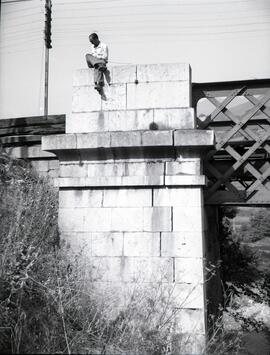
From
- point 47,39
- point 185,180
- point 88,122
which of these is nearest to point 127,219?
point 185,180

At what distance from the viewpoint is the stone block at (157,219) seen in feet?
20.5

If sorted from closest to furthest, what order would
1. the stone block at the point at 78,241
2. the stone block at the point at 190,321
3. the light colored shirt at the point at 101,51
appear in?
the stone block at the point at 190,321 → the stone block at the point at 78,241 → the light colored shirt at the point at 101,51

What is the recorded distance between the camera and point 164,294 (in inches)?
235

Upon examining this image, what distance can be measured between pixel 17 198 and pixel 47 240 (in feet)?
3.31

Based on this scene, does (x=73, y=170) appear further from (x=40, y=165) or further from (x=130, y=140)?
(x=40, y=165)

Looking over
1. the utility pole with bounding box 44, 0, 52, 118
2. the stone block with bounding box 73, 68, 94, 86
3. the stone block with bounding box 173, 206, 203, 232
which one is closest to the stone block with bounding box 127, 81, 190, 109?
the stone block with bounding box 73, 68, 94, 86

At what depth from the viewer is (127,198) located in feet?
21.1

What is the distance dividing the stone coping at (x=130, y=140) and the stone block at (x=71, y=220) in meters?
1.04

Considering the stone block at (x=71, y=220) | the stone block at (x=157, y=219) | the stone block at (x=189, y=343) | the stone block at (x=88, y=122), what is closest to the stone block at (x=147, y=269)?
the stone block at (x=157, y=219)

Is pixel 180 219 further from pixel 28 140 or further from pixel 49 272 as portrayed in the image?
pixel 28 140

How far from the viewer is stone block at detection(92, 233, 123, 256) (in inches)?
249

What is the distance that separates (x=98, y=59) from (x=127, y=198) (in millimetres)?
2409

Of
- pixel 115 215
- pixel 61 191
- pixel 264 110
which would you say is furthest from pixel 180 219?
pixel 264 110

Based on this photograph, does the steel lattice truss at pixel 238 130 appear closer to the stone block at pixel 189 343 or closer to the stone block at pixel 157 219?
the stone block at pixel 157 219
